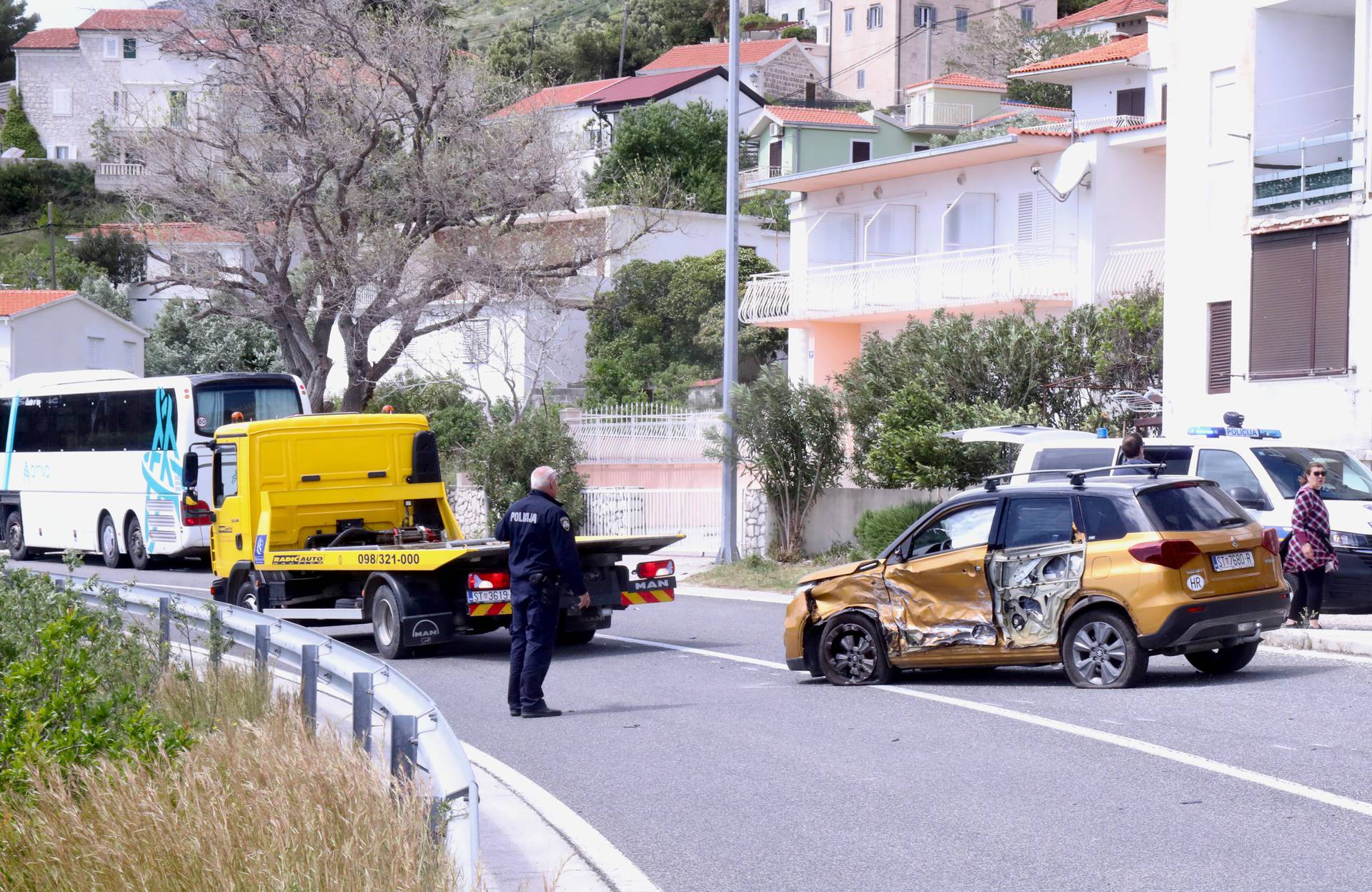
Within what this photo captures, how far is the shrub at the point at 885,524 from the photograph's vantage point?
23.8 m

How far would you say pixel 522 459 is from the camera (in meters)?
31.9

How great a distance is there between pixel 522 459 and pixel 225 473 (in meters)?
14.0

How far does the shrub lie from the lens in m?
23.8

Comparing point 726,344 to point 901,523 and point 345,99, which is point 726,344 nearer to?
point 901,523

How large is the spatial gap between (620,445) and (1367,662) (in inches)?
889

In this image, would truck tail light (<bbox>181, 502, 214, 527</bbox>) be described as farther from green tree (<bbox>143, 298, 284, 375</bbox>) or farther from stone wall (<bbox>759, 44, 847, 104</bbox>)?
stone wall (<bbox>759, 44, 847, 104</bbox>)

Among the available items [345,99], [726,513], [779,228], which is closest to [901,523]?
[726,513]

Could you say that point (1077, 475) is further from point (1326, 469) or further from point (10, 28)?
point (10, 28)

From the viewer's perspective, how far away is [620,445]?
34.5 metres

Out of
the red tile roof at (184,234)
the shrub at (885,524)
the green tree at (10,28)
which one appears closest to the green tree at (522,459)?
the red tile roof at (184,234)

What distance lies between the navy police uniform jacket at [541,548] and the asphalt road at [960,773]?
3.57 feet

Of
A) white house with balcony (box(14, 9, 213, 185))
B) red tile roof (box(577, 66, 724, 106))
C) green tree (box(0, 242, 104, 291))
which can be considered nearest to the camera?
green tree (box(0, 242, 104, 291))

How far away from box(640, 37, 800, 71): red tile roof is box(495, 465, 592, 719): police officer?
65.9 meters

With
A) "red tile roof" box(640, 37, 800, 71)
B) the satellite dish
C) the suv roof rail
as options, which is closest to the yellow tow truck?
the suv roof rail
